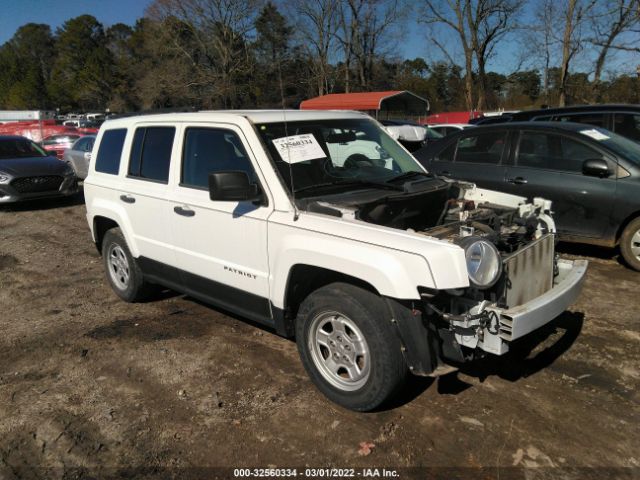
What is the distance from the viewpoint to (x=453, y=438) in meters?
3.09

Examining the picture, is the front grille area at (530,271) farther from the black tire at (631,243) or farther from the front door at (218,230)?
the black tire at (631,243)

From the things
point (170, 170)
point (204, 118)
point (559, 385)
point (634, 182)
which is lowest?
point (559, 385)

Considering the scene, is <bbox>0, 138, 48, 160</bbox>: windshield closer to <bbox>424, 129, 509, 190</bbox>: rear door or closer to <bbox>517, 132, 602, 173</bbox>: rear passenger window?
<bbox>424, 129, 509, 190</bbox>: rear door

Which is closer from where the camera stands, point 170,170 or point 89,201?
point 170,170

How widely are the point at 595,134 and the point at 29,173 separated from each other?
10.7 m

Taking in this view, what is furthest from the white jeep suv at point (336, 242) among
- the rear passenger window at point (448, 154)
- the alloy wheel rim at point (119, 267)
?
the rear passenger window at point (448, 154)

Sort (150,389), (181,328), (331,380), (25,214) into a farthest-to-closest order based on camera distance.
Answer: (25,214)
(181,328)
(150,389)
(331,380)

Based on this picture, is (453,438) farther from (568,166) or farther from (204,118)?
(568,166)

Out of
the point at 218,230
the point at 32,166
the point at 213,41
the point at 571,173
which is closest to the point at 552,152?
the point at 571,173

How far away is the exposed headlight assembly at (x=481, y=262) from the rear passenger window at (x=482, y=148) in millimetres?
4129

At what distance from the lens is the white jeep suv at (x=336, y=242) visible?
293 cm

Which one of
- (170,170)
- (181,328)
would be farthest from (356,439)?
(170,170)

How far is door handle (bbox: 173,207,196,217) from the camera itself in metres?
4.12

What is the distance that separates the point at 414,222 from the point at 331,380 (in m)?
1.32
